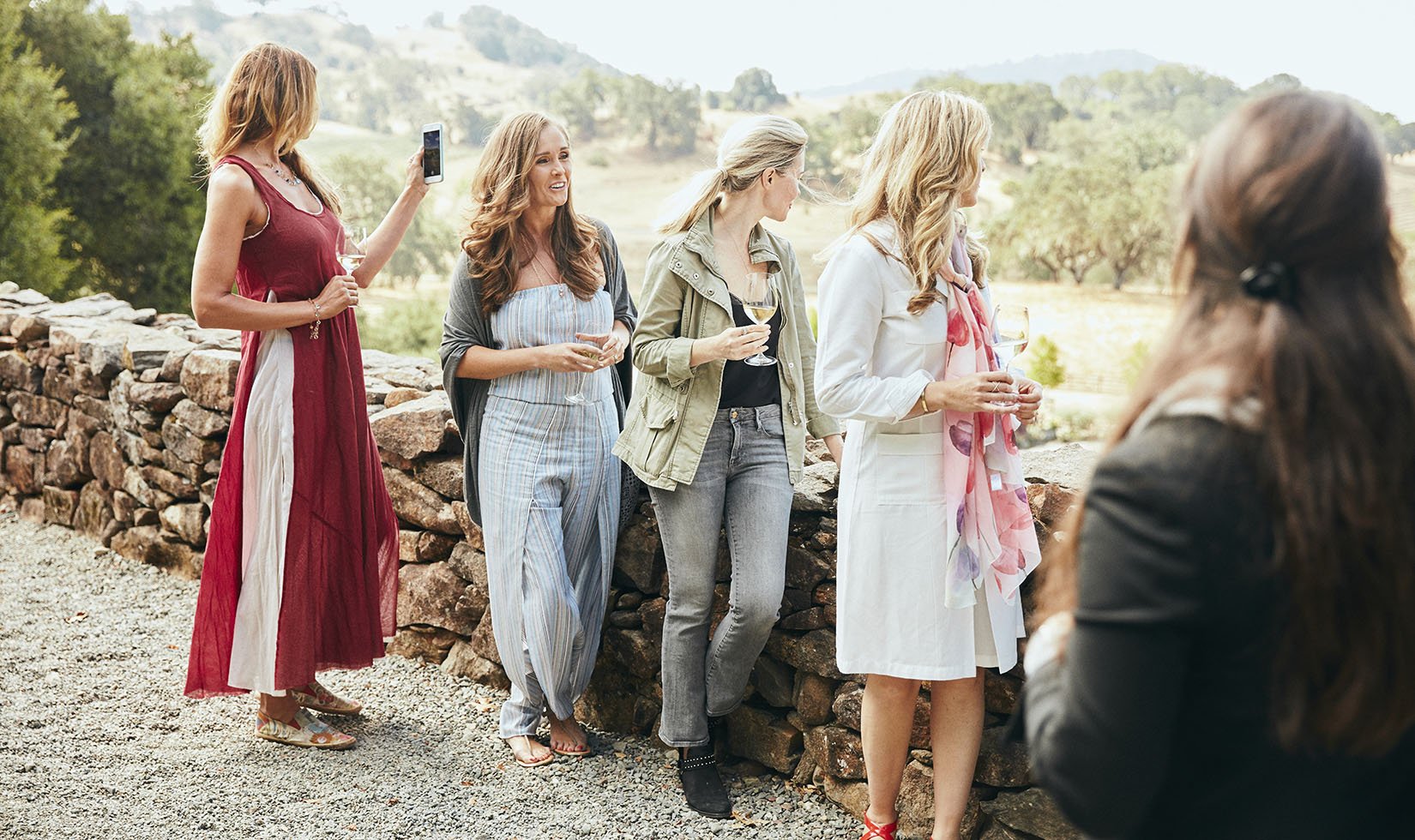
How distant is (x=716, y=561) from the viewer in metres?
3.50

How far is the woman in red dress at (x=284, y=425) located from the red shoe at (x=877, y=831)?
1.80m

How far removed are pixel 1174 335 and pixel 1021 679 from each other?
6.82 ft

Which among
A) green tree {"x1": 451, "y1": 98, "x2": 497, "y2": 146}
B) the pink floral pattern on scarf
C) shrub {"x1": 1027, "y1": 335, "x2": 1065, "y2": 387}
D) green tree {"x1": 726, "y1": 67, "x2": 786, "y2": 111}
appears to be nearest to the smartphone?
the pink floral pattern on scarf

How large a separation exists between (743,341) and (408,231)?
47.2m

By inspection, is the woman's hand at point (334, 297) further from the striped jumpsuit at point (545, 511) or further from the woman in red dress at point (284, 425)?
the striped jumpsuit at point (545, 511)

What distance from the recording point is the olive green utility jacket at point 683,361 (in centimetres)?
335

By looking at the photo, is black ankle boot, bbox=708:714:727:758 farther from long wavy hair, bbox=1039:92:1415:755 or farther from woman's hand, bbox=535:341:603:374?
long wavy hair, bbox=1039:92:1415:755

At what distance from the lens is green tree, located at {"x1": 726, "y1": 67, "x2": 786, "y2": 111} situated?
73875 mm

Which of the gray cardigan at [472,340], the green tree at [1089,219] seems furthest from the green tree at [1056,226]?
the gray cardigan at [472,340]

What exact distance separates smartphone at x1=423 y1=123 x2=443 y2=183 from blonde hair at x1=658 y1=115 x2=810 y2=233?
81 cm

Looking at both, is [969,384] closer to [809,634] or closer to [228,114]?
[809,634]

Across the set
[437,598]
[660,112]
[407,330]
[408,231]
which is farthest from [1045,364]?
[660,112]

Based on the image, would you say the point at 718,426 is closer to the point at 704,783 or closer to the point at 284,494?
the point at 704,783

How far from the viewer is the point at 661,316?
3408 mm
